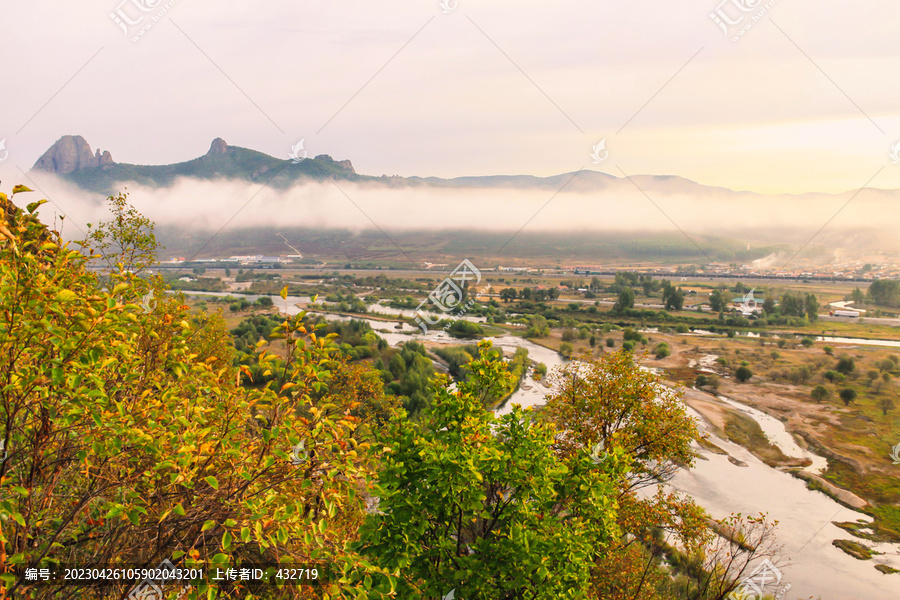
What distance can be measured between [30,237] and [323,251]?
150 meters

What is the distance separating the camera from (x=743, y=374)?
55.5 meters

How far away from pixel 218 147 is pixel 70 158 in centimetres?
3668

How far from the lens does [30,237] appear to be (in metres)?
4.04

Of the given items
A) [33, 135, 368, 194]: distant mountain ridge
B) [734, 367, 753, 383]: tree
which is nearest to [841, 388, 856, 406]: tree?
[734, 367, 753, 383]: tree

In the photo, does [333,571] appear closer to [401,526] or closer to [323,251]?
[401,526]

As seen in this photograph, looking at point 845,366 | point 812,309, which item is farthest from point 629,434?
point 812,309

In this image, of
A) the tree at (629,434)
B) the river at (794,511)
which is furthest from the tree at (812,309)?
the tree at (629,434)

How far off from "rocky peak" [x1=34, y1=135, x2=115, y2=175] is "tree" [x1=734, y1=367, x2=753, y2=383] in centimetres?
13564

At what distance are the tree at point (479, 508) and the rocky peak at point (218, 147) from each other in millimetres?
156576

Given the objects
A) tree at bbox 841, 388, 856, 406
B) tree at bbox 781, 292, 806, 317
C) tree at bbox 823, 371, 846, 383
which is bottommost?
tree at bbox 841, 388, 856, 406

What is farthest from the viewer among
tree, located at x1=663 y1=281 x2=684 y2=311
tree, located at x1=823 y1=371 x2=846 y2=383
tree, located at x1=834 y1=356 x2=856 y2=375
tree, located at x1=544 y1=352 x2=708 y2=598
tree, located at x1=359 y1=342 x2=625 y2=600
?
tree, located at x1=663 y1=281 x2=684 y2=311

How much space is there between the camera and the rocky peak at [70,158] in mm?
115375

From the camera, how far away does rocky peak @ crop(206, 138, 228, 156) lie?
141350 millimetres

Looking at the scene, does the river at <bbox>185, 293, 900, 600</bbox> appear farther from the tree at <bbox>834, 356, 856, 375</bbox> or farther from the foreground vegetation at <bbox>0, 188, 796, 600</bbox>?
the tree at <bbox>834, 356, 856, 375</bbox>
